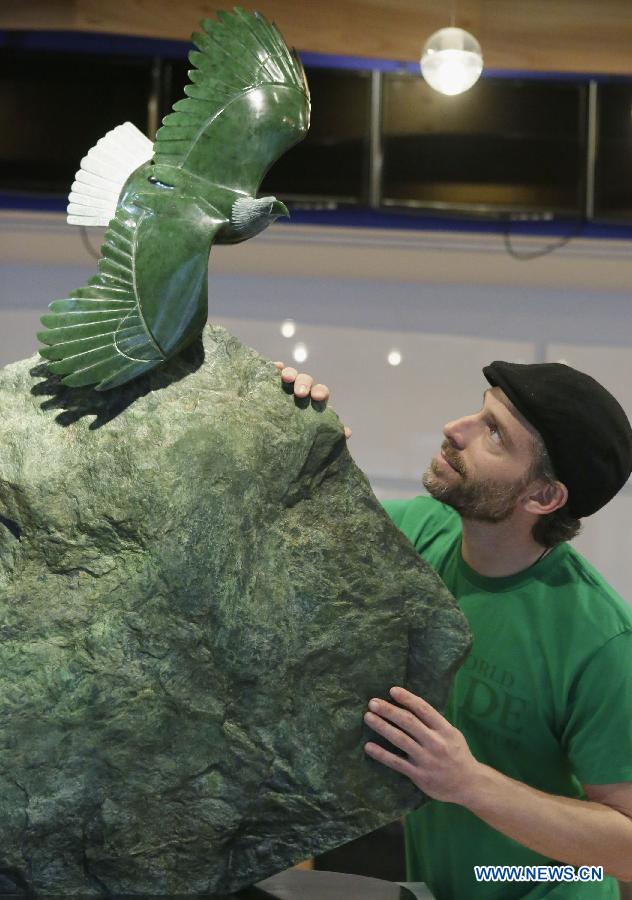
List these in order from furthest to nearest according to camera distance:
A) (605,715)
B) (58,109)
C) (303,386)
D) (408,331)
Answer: (408,331) < (58,109) < (605,715) < (303,386)

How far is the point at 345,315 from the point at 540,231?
734 millimetres

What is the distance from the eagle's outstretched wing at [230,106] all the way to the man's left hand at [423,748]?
2.56ft

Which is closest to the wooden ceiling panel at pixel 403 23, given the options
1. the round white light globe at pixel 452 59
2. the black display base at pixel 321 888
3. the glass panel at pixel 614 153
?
the glass panel at pixel 614 153

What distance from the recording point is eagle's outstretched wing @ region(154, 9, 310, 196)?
1519 millimetres

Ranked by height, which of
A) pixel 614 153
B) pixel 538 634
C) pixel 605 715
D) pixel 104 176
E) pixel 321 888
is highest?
pixel 614 153

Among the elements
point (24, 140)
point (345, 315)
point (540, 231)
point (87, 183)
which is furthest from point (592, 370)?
point (87, 183)

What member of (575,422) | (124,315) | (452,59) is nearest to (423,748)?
(575,422)

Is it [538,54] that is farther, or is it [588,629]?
[538,54]

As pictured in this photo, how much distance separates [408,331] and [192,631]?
2493 millimetres

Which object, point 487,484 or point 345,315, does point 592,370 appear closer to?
point 345,315

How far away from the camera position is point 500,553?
183 centimetres

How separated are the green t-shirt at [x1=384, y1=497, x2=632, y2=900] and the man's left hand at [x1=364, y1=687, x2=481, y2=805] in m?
0.25

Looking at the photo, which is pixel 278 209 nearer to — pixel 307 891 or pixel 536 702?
pixel 536 702

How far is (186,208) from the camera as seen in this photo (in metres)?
1.51
